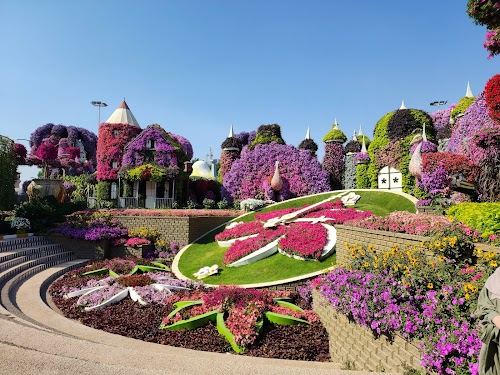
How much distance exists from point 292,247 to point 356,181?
63.6 feet

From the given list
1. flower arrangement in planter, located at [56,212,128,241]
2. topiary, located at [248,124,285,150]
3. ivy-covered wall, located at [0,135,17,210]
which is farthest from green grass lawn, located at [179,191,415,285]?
topiary, located at [248,124,285,150]

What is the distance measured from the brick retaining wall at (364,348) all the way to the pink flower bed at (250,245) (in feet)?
19.4

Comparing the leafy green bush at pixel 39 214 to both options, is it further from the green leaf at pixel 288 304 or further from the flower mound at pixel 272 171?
the green leaf at pixel 288 304

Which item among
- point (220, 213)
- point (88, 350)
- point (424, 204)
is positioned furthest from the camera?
point (220, 213)

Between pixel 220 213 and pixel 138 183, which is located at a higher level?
pixel 138 183

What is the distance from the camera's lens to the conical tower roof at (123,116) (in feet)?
92.0

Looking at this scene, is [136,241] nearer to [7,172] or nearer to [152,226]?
[152,226]

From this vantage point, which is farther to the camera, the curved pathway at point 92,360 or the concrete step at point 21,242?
the concrete step at point 21,242

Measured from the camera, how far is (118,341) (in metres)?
6.45

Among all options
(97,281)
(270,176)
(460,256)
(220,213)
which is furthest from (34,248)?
(270,176)

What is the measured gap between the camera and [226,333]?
720 centimetres

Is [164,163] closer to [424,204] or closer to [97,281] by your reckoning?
[97,281]

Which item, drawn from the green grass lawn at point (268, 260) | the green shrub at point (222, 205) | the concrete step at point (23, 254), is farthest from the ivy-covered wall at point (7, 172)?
the green shrub at point (222, 205)

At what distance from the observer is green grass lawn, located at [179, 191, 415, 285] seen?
11.4 metres
